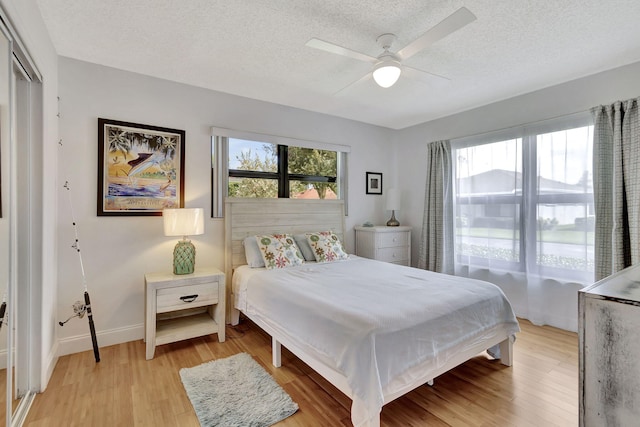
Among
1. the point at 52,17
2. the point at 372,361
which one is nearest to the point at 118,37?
the point at 52,17

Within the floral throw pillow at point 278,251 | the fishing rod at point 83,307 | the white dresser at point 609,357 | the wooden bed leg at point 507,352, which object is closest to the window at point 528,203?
the wooden bed leg at point 507,352

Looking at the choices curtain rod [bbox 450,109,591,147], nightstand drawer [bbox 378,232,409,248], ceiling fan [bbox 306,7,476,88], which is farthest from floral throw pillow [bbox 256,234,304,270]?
curtain rod [bbox 450,109,591,147]

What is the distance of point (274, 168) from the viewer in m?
3.66

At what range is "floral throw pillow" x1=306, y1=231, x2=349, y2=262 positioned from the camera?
331 centimetres

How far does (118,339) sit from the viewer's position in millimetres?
2684

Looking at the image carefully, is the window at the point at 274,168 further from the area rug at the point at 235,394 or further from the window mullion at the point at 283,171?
the area rug at the point at 235,394

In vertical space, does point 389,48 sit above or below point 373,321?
above

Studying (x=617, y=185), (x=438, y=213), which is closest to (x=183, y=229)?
(x=438, y=213)

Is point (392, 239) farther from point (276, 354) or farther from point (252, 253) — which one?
point (276, 354)

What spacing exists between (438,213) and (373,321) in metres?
2.83

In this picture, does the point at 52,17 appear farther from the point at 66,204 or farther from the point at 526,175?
the point at 526,175

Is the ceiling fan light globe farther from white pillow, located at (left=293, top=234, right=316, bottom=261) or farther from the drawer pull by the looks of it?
the drawer pull

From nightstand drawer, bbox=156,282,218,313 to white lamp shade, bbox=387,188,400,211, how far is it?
8.81 feet

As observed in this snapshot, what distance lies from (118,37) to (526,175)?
4.04 metres
